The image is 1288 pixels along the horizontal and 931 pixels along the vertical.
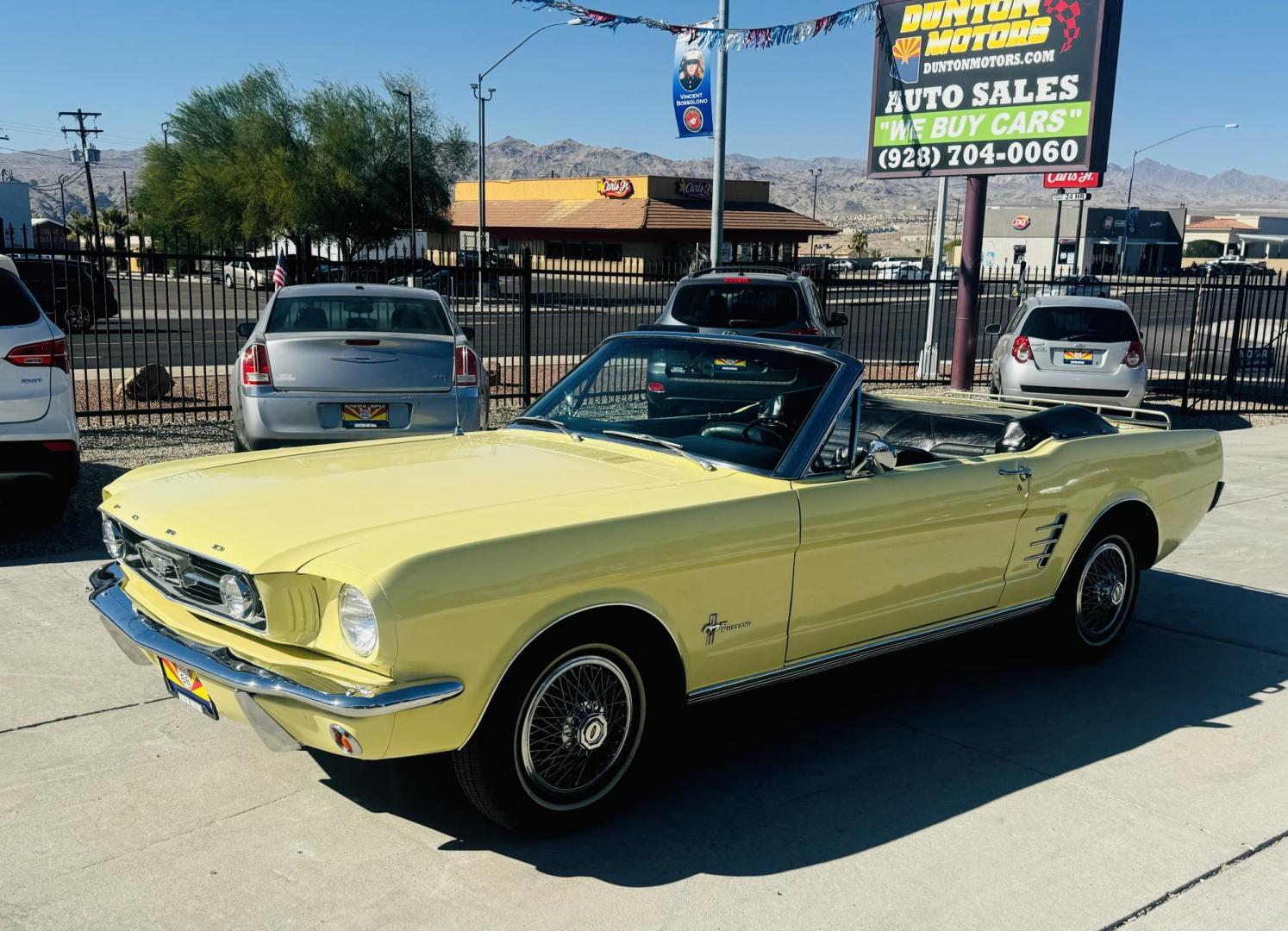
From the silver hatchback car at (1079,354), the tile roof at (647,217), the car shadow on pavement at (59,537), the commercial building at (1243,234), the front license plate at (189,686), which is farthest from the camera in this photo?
the commercial building at (1243,234)

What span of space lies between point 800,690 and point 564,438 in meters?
1.64

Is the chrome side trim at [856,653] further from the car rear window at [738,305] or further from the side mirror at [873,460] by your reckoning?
the car rear window at [738,305]

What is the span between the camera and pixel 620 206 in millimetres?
63312

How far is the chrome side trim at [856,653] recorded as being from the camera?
13.9 feet

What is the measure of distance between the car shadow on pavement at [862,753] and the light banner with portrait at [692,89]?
12245mm

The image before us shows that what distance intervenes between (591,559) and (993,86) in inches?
529

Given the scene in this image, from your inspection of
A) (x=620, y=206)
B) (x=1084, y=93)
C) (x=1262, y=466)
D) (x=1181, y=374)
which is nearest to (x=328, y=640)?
(x=1262, y=466)

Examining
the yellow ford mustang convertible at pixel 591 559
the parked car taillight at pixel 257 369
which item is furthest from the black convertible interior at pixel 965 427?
the parked car taillight at pixel 257 369

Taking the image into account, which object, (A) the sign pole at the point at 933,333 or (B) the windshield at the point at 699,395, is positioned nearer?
(B) the windshield at the point at 699,395

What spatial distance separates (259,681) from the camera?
346 centimetres

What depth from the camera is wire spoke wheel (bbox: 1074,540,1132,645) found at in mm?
5820

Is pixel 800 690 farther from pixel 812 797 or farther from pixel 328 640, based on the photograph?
pixel 328 640

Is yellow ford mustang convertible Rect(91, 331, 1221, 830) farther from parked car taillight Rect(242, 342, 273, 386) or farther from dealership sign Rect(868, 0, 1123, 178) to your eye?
dealership sign Rect(868, 0, 1123, 178)

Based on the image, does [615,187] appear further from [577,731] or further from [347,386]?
[577,731]
